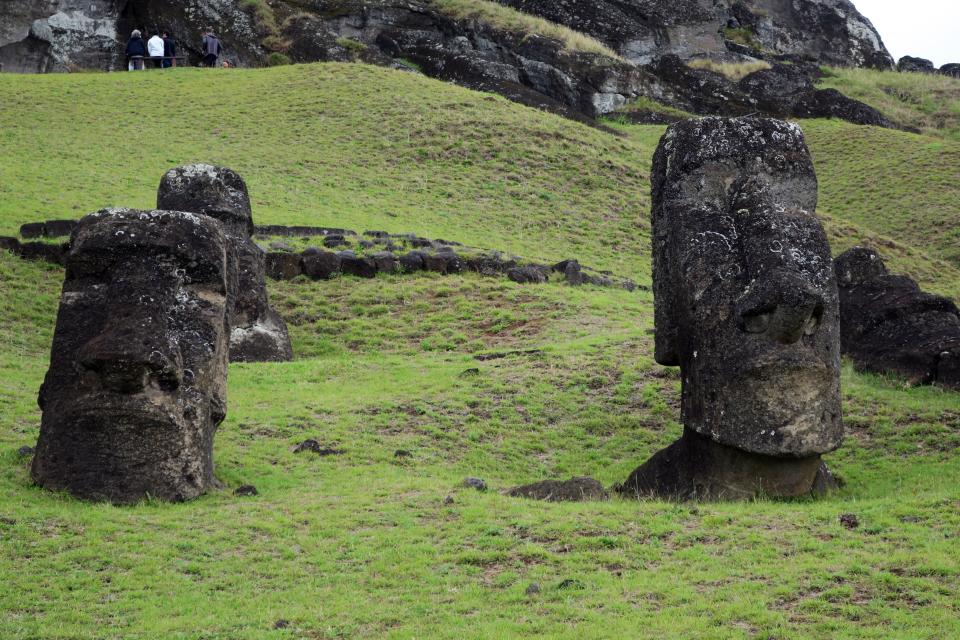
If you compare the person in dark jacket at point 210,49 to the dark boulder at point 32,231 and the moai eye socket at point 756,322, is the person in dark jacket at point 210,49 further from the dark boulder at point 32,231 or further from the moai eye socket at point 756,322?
the moai eye socket at point 756,322

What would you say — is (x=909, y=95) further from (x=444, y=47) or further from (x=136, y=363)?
(x=136, y=363)

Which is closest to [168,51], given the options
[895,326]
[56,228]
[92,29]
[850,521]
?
[92,29]

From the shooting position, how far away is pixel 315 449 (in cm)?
1461

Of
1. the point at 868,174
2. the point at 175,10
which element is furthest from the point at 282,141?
the point at 868,174

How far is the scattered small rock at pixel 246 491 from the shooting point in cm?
1231

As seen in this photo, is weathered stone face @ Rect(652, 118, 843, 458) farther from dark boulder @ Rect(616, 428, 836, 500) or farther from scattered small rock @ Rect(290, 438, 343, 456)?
scattered small rock @ Rect(290, 438, 343, 456)

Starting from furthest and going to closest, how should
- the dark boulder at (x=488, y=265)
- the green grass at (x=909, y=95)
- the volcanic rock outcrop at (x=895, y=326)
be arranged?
the green grass at (x=909, y=95), the dark boulder at (x=488, y=265), the volcanic rock outcrop at (x=895, y=326)

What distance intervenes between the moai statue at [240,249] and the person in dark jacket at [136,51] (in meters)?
29.7

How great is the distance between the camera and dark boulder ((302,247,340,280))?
26.0 metres

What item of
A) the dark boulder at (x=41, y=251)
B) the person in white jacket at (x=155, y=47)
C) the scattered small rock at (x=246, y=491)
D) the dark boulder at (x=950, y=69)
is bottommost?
the scattered small rock at (x=246, y=491)

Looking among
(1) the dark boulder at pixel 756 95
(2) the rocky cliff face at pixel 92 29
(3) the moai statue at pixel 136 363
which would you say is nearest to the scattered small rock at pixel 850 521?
(3) the moai statue at pixel 136 363

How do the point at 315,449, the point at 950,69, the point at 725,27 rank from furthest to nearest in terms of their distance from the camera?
the point at 950,69 → the point at 725,27 → the point at 315,449

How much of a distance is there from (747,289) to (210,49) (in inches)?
1616

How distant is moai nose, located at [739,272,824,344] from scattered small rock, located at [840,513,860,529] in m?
1.96
